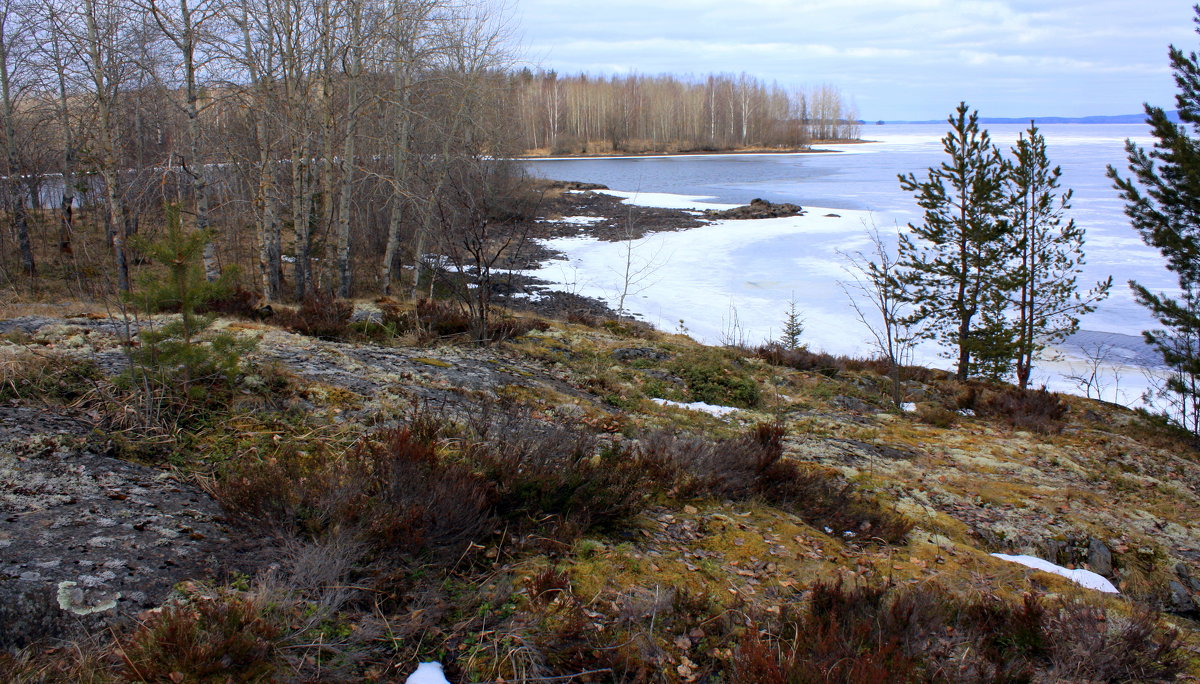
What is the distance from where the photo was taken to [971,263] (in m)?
13.8

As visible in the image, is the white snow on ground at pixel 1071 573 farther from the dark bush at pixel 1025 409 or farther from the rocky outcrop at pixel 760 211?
the rocky outcrop at pixel 760 211

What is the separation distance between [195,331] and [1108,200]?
40.1 meters

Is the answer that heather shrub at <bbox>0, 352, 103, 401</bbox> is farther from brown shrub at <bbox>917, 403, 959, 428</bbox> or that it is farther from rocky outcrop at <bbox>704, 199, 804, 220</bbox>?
rocky outcrop at <bbox>704, 199, 804, 220</bbox>

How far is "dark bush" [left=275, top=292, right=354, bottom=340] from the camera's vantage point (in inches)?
282

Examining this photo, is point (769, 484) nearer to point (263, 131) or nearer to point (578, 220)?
point (263, 131)

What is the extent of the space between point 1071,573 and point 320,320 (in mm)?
7089

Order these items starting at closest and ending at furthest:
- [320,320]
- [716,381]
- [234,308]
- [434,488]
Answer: [434,488] < [320,320] < [234,308] < [716,381]

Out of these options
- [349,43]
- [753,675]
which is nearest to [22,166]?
[349,43]

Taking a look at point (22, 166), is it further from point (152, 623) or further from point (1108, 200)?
point (1108, 200)

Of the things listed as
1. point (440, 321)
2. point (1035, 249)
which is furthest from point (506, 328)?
point (1035, 249)

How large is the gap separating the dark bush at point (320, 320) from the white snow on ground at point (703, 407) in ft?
11.9

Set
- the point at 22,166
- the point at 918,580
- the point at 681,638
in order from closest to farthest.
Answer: the point at 681,638, the point at 918,580, the point at 22,166

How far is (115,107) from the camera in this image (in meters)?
13.0

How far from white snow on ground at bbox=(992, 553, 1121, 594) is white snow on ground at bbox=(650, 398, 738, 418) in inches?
126
